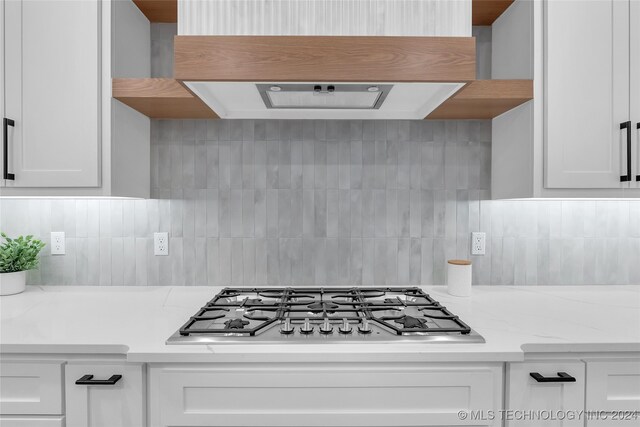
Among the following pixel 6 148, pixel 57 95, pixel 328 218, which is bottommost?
pixel 328 218

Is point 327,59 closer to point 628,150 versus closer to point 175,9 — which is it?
point 175,9

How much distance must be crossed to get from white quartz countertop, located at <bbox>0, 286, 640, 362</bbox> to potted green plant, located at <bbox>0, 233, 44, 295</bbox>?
7 cm

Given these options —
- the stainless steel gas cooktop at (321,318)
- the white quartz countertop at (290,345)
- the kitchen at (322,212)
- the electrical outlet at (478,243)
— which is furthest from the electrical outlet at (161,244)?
the electrical outlet at (478,243)

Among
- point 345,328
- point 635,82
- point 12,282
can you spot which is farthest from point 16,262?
point 635,82

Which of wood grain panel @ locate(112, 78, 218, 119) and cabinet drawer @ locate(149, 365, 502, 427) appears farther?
wood grain panel @ locate(112, 78, 218, 119)

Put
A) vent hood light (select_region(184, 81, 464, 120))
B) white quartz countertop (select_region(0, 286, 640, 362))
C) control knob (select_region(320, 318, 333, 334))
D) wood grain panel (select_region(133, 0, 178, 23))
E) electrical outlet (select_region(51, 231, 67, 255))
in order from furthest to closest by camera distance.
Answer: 1. electrical outlet (select_region(51, 231, 67, 255))
2. wood grain panel (select_region(133, 0, 178, 23))
3. vent hood light (select_region(184, 81, 464, 120))
4. control knob (select_region(320, 318, 333, 334))
5. white quartz countertop (select_region(0, 286, 640, 362))

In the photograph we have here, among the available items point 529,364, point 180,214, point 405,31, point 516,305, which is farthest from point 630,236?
point 180,214

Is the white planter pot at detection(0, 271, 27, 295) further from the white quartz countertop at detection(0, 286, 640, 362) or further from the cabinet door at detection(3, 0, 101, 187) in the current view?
the cabinet door at detection(3, 0, 101, 187)

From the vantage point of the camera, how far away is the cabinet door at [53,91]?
1.45m

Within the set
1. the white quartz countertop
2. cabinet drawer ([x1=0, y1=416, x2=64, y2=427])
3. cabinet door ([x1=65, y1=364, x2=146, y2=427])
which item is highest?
the white quartz countertop

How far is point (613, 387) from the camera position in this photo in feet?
3.92

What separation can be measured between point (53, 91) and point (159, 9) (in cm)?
58

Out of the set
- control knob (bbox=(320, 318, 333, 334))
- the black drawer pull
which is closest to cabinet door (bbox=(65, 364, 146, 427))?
control knob (bbox=(320, 318, 333, 334))

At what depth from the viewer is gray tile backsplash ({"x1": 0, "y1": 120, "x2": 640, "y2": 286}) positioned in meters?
1.86
